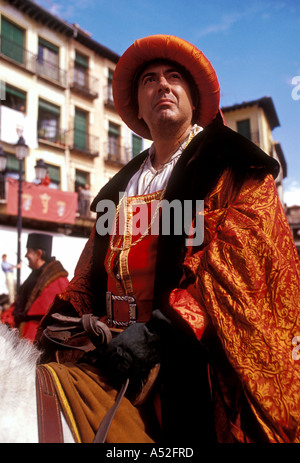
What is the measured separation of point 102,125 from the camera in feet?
74.5

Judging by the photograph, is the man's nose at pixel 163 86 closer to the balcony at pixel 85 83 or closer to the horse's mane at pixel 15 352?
the horse's mane at pixel 15 352

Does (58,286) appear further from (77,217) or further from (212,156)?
(77,217)

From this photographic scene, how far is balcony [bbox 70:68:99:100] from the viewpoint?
21.7m

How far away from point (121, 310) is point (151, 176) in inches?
29.1

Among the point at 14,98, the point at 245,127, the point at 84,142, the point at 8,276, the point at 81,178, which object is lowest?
the point at 8,276

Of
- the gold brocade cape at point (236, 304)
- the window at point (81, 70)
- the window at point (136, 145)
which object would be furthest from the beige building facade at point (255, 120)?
the gold brocade cape at point (236, 304)

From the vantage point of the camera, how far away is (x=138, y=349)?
1361mm

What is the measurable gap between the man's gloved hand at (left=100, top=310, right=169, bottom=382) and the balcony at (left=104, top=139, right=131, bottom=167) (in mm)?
21685

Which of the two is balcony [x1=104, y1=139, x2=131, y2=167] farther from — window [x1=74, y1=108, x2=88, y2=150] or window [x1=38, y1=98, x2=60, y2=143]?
window [x1=38, y1=98, x2=60, y2=143]

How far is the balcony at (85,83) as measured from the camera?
21.7 metres

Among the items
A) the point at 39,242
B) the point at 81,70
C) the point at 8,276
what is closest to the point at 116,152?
the point at 81,70

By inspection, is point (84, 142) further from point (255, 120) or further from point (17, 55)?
point (255, 120)

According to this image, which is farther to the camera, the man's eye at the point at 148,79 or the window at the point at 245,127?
the window at the point at 245,127
